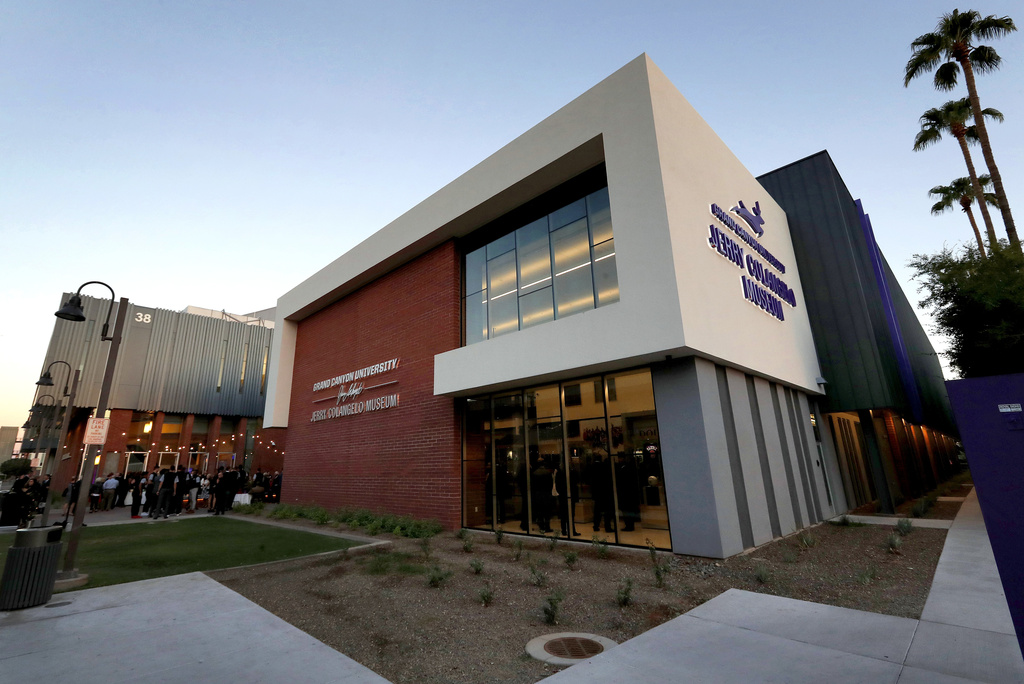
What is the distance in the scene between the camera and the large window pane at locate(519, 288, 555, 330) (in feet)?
41.1

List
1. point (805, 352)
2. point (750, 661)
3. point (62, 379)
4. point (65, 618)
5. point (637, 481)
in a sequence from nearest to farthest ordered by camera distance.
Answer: point (750, 661), point (65, 618), point (637, 481), point (805, 352), point (62, 379)

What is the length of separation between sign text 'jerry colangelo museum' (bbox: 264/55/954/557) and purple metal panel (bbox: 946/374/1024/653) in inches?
227

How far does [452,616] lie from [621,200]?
8.93 metres

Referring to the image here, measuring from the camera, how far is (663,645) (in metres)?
4.97

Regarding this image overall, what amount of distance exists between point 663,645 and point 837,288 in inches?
681

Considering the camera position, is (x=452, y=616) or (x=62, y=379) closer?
(x=452, y=616)

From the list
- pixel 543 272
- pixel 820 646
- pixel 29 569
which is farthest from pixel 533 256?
pixel 29 569

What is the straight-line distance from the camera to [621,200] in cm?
1070

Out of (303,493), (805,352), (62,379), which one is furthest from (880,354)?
(62,379)

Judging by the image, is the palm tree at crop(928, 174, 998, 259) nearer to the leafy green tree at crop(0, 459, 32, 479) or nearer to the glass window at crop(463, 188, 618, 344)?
the glass window at crop(463, 188, 618, 344)

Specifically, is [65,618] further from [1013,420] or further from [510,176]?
[510,176]
